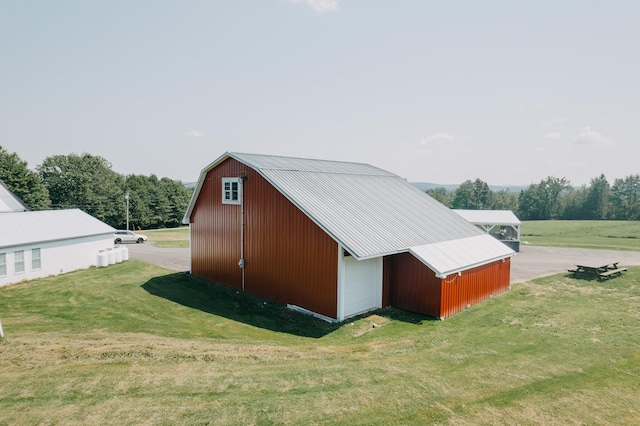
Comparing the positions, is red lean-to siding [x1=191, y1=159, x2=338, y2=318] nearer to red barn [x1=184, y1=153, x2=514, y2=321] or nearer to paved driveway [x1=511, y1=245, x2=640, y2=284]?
red barn [x1=184, y1=153, x2=514, y2=321]

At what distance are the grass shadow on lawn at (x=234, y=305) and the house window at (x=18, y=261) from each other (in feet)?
21.7

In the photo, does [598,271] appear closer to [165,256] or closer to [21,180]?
[165,256]

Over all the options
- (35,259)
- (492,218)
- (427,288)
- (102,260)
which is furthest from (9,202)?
Answer: (492,218)

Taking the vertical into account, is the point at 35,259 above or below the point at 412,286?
above

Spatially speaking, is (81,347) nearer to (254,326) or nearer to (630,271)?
(254,326)

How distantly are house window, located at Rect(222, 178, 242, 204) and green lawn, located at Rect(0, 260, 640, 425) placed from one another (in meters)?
5.01

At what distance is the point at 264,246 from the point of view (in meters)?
17.4

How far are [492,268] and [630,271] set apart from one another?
11.0 meters

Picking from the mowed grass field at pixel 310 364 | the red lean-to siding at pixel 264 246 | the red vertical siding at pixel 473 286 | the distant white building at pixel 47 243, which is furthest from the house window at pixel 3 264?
the red vertical siding at pixel 473 286

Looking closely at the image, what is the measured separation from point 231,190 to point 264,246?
3.61 meters

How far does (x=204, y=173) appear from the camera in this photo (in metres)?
20.8

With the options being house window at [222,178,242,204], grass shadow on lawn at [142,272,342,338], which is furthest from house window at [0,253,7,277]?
house window at [222,178,242,204]

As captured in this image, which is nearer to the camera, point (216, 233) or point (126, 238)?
point (216, 233)

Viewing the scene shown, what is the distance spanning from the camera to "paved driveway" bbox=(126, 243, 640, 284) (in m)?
24.1
